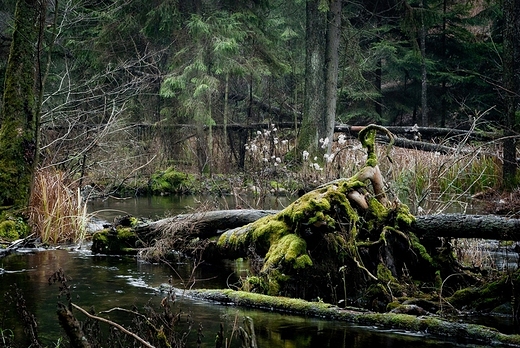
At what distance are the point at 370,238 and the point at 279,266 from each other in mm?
1301

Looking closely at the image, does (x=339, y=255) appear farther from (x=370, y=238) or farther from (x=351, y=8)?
(x=351, y=8)

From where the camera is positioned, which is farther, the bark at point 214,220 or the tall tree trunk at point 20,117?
the tall tree trunk at point 20,117

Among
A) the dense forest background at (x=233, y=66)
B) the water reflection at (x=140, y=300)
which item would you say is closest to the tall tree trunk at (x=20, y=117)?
the water reflection at (x=140, y=300)

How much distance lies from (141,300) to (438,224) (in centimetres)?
365

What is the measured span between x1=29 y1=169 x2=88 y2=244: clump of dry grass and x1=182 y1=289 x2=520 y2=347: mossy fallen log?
201 inches

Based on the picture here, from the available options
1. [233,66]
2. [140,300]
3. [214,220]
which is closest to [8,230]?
[214,220]

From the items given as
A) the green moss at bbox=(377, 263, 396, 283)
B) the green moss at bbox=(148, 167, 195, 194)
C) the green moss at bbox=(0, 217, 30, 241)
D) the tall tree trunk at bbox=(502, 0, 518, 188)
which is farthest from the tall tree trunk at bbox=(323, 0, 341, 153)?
the green moss at bbox=(377, 263, 396, 283)

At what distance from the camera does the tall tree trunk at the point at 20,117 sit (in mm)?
12258

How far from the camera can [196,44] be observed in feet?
83.5

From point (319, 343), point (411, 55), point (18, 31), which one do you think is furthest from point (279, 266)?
point (411, 55)

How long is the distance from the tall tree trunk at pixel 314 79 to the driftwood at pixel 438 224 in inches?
557

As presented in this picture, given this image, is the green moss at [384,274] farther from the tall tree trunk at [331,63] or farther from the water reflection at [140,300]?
the tall tree trunk at [331,63]

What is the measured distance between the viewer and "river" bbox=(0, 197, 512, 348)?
6621 millimetres

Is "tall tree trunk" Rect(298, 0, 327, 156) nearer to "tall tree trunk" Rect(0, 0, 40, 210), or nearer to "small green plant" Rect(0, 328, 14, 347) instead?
"tall tree trunk" Rect(0, 0, 40, 210)
